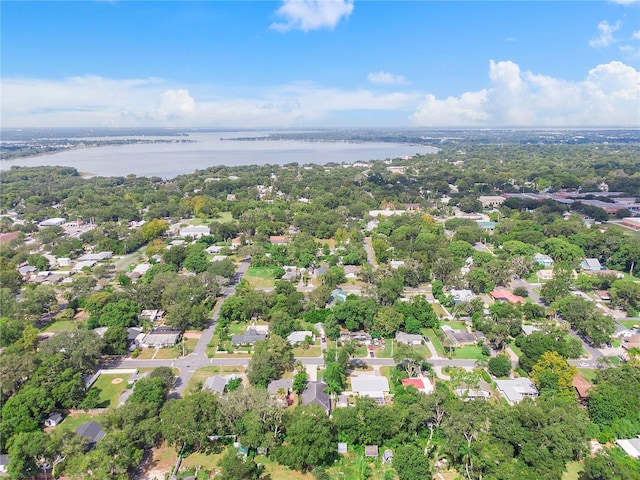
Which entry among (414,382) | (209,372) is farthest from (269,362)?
(414,382)

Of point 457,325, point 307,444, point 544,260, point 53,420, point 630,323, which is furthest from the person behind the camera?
point 544,260

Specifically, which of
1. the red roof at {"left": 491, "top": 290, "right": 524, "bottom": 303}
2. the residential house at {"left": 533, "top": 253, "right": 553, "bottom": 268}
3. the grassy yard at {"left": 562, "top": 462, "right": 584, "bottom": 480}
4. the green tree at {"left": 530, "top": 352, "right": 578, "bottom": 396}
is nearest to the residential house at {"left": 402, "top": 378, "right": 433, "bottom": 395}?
the green tree at {"left": 530, "top": 352, "right": 578, "bottom": 396}

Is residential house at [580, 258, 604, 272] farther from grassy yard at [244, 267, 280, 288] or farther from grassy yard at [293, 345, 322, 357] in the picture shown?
grassy yard at [244, 267, 280, 288]

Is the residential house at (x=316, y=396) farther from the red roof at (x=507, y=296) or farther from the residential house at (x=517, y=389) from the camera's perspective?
the red roof at (x=507, y=296)

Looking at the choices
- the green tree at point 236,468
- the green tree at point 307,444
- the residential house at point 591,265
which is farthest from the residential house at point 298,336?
the residential house at point 591,265

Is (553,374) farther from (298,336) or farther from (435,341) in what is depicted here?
(298,336)

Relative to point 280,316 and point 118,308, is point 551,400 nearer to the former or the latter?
point 280,316
